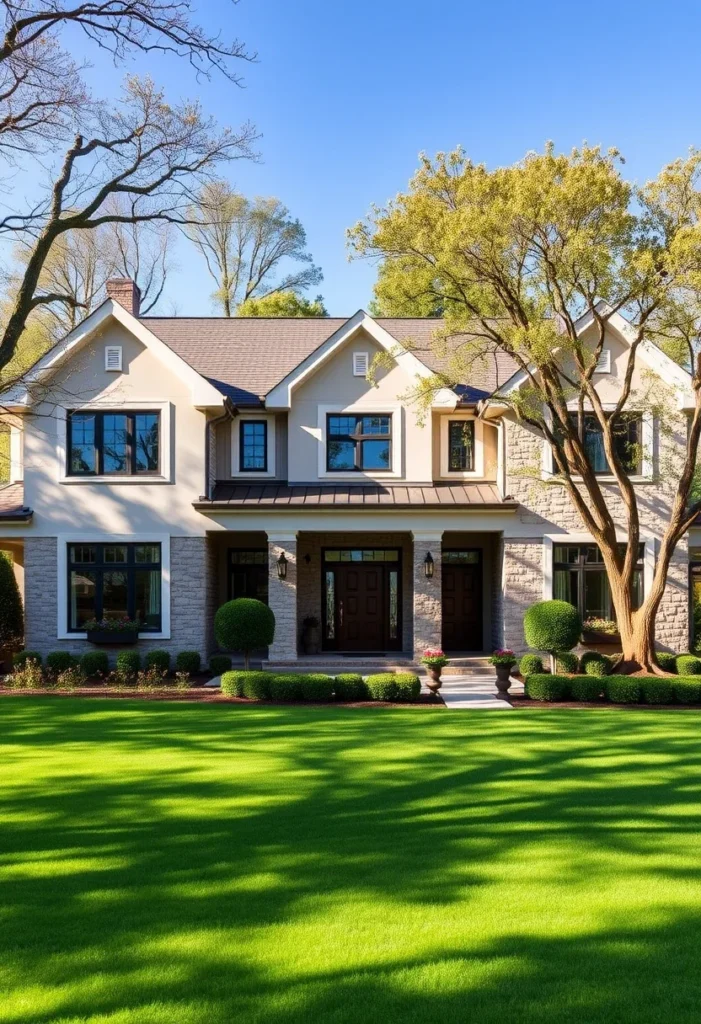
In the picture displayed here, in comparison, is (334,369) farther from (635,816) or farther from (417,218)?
(635,816)

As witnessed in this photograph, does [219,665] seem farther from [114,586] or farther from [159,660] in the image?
[114,586]

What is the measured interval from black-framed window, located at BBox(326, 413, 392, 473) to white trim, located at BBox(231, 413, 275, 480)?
1455mm

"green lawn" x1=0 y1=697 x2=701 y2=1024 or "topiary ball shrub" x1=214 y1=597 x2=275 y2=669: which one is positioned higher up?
"topiary ball shrub" x1=214 y1=597 x2=275 y2=669

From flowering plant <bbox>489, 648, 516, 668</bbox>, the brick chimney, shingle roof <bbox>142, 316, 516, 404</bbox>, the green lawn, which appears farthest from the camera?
the brick chimney

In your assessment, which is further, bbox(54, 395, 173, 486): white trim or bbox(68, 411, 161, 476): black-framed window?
bbox(68, 411, 161, 476): black-framed window

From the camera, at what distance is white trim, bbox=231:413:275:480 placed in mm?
20016

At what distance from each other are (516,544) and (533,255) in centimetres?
652

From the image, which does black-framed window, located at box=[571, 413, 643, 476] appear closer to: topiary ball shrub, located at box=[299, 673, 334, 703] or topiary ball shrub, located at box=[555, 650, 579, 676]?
topiary ball shrub, located at box=[555, 650, 579, 676]

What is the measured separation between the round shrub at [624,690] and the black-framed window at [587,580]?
4.20 metres

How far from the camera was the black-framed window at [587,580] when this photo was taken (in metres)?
18.7

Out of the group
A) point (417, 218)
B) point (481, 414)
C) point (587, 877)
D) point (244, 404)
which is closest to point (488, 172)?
point (417, 218)

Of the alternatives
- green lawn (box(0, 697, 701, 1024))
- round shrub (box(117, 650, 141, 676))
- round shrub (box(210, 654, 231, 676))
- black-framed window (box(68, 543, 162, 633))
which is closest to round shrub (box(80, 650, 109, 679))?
round shrub (box(117, 650, 141, 676))

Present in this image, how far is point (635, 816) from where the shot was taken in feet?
24.0

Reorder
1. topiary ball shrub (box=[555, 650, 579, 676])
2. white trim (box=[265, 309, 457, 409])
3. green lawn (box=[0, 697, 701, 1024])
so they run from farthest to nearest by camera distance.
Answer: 1. white trim (box=[265, 309, 457, 409])
2. topiary ball shrub (box=[555, 650, 579, 676])
3. green lawn (box=[0, 697, 701, 1024])
